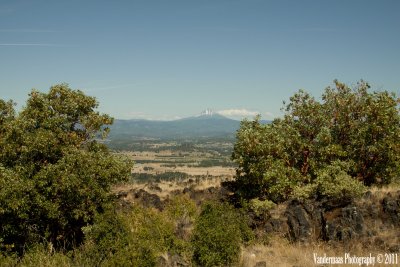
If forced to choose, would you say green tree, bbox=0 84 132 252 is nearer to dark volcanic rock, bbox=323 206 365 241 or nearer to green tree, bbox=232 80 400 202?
green tree, bbox=232 80 400 202

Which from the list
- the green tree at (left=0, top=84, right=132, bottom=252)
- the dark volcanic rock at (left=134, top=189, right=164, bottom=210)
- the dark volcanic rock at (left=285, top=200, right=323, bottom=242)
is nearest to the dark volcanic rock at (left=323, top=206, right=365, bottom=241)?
the dark volcanic rock at (left=285, top=200, right=323, bottom=242)

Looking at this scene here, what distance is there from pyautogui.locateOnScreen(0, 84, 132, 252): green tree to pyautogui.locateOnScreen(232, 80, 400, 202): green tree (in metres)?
9.93

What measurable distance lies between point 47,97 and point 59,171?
6392mm

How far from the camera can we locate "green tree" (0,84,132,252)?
19.3m

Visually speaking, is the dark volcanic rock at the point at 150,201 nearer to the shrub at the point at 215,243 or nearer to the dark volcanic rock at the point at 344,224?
the shrub at the point at 215,243

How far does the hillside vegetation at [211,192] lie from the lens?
53.6ft

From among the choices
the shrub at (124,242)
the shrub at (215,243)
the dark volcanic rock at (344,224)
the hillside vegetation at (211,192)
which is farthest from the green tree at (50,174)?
the dark volcanic rock at (344,224)

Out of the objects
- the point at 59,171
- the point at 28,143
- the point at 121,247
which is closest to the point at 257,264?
the point at 121,247

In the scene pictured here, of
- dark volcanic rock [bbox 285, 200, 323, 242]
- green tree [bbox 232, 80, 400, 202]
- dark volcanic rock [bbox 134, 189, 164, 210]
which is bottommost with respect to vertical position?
dark volcanic rock [bbox 134, 189, 164, 210]

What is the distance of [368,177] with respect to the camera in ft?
93.7

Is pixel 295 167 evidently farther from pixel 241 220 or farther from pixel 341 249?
pixel 341 249

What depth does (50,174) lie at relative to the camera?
792 inches

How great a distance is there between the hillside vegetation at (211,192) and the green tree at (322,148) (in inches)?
4.1

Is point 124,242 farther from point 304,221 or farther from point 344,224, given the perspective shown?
point 344,224
